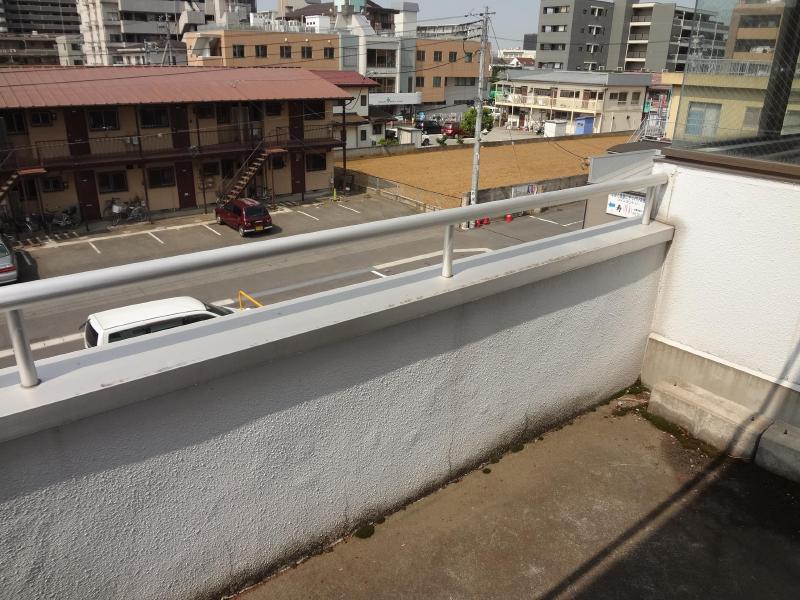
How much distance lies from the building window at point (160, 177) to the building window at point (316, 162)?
6926 mm

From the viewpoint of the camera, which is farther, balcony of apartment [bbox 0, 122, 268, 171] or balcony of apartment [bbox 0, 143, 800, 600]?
balcony of apartment [bbox 0, 122, 268, 171]

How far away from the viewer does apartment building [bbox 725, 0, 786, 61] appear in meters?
4.61

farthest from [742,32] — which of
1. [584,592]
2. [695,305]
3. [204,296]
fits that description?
[204,296]

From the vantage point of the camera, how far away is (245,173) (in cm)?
2834

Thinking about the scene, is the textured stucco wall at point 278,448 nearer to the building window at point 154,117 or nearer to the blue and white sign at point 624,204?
the blue and white sign at point 624,204

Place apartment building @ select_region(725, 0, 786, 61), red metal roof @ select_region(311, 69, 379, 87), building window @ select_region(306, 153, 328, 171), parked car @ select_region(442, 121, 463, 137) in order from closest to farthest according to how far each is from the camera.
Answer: apartment building @ select_region(725, 0, 786, 61)
building window @ select_region(306, 153, 328, 171)
red metal roof @ select_region(311, 69, 379, 87)
parked car @ select_region(442, 121, 463, 137)

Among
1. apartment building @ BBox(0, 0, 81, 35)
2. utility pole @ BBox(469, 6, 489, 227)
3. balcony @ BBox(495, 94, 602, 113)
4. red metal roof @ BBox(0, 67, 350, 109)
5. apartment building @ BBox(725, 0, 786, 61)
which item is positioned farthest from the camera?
apartment building @ BBox(0, 0, 81, 35)

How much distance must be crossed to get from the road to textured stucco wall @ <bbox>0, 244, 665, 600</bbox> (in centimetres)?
914

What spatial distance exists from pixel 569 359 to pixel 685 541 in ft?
4.71

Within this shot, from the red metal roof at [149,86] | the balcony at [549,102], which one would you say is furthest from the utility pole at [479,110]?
the balcony at [549,102]

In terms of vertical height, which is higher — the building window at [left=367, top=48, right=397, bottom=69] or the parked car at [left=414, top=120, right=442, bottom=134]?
the building window at [left=367, top=48, right=397, bottom=69]

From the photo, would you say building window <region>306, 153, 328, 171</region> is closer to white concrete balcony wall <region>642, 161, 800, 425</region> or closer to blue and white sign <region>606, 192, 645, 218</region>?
blue and white sign <region>606, 192, 645, 218</region>

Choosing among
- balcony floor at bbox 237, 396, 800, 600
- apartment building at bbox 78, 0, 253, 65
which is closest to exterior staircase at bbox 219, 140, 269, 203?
balcony floor at bbox 237, 396, 800, 600

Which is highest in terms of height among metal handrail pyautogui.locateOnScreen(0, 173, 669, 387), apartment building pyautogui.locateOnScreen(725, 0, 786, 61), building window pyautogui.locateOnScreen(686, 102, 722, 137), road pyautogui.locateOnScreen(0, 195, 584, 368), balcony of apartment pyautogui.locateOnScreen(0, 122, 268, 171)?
apartment building pyautogui.locateOnScreen(725, 0, 786, 61)
